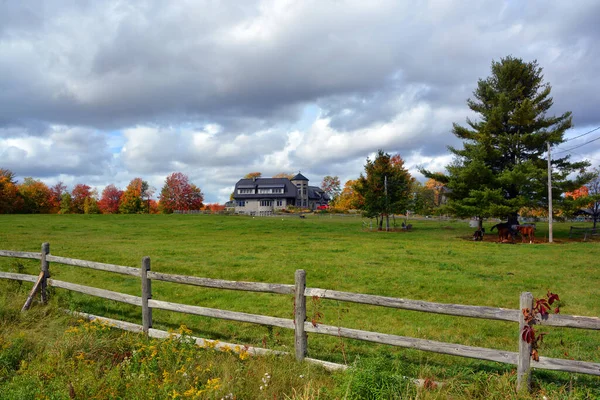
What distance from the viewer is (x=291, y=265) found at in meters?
15.9

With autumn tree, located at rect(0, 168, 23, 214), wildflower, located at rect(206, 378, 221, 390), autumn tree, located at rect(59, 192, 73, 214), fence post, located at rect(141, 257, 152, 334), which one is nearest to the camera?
wildflower, located at rect(206, 378, 221, 390)

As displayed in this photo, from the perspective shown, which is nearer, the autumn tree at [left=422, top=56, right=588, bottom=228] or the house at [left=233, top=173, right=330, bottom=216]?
the autumn tree at [left=422, top=56, right=588, bottom=228]

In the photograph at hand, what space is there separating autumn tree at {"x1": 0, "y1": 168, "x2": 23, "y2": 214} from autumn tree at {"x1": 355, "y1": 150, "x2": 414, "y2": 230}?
68.4 metres

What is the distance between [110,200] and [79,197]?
7.94m

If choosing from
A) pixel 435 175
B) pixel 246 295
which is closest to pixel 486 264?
pixel 246 295

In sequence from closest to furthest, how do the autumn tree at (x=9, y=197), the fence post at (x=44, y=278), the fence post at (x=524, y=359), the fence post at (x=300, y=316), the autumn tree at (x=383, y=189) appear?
the fence post at (x=524, y=359) → the fence post at (x=300, y=316) → the fence post at (x=44, y=278) → the autumn tree at (x=383, y=189) → the autumn tree at (x=9, y=197)

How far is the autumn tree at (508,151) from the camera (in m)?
31.2

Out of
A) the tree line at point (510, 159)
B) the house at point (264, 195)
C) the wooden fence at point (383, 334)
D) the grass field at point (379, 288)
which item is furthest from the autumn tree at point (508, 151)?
the house at point (264, 195)

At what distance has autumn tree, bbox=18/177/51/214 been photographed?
8010 cm

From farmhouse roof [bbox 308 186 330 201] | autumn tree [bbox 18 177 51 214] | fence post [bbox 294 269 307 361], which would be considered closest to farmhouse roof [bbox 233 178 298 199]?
farmhouse roof [bbox 308 186 330 201]

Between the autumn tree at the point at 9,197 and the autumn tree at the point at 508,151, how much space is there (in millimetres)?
76395

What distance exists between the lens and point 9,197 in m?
75.1

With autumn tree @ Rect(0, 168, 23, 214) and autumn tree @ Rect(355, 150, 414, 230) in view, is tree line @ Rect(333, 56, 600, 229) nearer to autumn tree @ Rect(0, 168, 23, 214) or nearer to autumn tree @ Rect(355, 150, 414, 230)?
autumn tree @ Rect(355, 150, 414, 230)

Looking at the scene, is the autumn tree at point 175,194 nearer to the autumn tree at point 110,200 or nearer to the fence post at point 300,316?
the autumn tree at point 110,200
